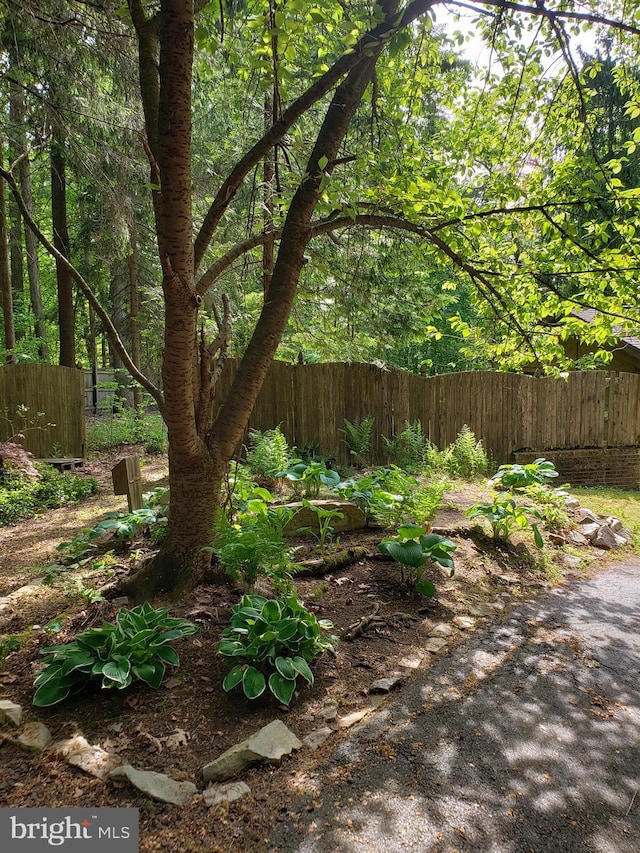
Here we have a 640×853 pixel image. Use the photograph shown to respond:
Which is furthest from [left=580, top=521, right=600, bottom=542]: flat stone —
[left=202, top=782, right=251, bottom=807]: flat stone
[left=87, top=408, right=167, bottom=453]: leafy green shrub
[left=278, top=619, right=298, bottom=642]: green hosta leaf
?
[left=87, top=408, right=167, bottom=453]: leafy green shrub

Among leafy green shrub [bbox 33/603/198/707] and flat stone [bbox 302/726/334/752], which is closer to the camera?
flat stone [bbox 302/726/334/752]

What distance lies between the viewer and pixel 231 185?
9.73 feet

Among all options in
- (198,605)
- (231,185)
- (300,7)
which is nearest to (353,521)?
(198,605)

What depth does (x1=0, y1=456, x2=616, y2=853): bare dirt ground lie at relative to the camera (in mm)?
1663

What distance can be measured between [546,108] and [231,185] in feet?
9.72

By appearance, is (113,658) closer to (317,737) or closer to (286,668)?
(286,668)

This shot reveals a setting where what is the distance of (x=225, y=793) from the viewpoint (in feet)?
5.62

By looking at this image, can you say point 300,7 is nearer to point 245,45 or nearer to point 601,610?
point 245,45

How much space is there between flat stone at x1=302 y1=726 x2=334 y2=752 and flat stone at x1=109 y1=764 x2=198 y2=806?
0.47 metres

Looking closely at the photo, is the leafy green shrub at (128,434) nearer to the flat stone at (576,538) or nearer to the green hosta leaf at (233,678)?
the flat stone at (576,538)

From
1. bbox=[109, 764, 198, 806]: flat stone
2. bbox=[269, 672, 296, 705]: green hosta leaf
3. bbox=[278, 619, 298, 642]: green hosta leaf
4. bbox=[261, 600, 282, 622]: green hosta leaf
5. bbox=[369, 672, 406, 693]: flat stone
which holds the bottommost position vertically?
bbox=[369, 672, 406, 693]: flat stone

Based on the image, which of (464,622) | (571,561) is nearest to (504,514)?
(571,561)

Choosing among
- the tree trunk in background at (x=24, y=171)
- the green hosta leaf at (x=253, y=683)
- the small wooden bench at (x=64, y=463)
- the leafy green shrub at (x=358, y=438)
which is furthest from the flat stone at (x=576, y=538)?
the tree trunk in background at (x=24, y=171)

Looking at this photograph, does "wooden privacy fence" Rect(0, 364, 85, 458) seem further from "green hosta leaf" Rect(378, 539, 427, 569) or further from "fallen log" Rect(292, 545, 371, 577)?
"green hosta leaf" Rect(378, 539, 427, 569)
